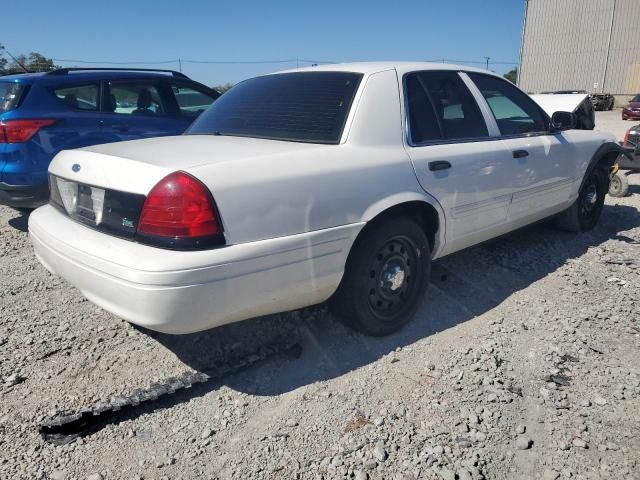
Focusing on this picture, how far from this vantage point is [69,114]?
17.2ft

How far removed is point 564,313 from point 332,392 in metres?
1.84

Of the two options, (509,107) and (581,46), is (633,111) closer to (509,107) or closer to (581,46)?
(581,46)

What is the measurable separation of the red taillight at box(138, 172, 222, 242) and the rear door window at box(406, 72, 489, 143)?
1.47 m

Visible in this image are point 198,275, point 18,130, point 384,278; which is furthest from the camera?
point 18,130

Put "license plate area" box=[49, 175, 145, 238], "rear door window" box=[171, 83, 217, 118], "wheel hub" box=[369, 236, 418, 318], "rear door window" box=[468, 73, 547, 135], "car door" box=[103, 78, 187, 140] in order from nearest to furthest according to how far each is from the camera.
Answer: "license plate area" box=[49, 175, 145, 238]
"wheel hub" box=[369, 236, 418, 318]
"rear door window" box=[468, 73, 547, 135]
"car door" box=[103, 78, 187, 140]
"rear door window" box=[171, 83, 217, 118]

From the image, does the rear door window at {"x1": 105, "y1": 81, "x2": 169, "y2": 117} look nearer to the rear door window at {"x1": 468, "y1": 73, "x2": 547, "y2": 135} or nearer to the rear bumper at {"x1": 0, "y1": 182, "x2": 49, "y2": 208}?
the rear bumper at {"x1": 0, "y1": 182, "x2": 49, "y2": 208}

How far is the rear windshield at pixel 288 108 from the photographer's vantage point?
2.98 meters

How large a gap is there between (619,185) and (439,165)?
4948mm

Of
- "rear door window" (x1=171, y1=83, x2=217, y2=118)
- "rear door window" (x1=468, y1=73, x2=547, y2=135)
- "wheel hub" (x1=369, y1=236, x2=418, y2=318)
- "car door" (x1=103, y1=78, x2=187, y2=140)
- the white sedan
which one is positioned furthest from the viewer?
"rear door window" (x1=171, y1=83, x2=217, y2=118)

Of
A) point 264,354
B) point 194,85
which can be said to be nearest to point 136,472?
point 264,354

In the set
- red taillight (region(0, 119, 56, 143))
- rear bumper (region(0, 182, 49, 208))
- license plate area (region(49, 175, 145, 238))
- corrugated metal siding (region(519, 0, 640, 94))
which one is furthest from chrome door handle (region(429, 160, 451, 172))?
corrugated metal siding (region(519, 0, 640, 94))

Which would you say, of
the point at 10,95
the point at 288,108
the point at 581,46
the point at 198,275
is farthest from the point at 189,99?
the point at 581,46

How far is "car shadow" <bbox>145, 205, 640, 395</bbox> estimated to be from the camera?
9.50ft

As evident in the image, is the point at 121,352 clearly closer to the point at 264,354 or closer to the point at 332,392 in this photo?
the point at 264,354
